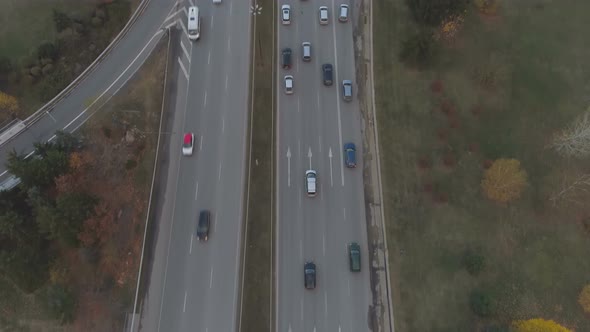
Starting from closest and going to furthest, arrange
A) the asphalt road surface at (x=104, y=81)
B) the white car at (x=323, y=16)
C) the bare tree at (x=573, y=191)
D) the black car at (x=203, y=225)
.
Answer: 1. the black car at (x=203, y=225)
2. the bare tree at (x=573, y=191)
3. the asphalt road surface at (x=104, y=81)
4. the white car at (x=323, y=16)

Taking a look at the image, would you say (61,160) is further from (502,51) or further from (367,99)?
(502,51)

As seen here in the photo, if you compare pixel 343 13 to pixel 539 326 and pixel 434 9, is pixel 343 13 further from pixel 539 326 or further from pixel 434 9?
pixel 539 326

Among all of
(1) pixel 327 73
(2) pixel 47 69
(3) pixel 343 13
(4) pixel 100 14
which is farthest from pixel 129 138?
(3) pixel 343 13

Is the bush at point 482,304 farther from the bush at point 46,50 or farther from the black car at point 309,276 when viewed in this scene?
the bush at point 46,50

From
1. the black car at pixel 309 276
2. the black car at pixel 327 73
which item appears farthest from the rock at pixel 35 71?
the black car at pixel 309 276

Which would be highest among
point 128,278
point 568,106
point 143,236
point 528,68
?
point 528,68

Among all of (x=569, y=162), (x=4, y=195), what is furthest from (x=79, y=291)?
(x=569, y=162)
